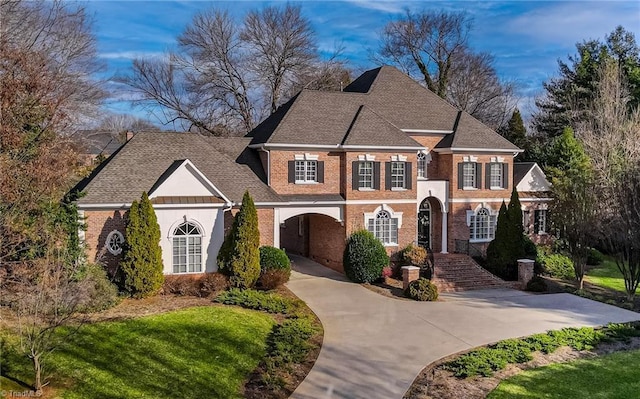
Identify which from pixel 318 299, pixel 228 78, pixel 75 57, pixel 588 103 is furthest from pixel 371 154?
pixel 588 103

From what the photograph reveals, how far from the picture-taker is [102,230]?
65.1 ft

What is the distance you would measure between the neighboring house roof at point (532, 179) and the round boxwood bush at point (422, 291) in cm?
1309

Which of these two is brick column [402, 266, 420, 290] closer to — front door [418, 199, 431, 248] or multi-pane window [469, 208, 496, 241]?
front door [418, 199, 431, 248]

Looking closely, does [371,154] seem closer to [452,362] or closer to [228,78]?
[452,362]

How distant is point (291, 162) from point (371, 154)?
13.4 ft

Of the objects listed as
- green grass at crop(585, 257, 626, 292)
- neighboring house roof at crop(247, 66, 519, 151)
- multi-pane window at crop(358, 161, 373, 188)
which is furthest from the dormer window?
green grass at crop(585, 257, 626, 292)

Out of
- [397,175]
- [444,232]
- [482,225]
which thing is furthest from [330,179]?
[482,225]

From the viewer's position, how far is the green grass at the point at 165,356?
458 inches

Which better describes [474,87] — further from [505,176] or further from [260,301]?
[260,301]

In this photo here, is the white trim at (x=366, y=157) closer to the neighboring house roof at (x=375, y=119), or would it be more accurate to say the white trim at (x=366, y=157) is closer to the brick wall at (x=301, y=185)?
the neighboring house roof at (x=375, y=119)

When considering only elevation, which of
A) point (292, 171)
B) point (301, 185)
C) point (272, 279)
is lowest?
point (272, 279)

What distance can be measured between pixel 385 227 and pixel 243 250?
8.38m

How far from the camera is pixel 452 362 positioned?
13508mm

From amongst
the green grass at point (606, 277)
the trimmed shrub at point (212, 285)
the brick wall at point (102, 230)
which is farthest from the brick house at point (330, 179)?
the green grass at point (606, 277)
